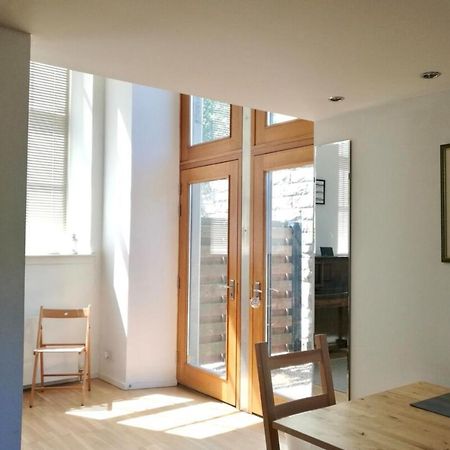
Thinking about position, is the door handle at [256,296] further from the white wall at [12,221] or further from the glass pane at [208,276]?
the white wall at [12,221]

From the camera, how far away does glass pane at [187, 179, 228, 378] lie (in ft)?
14.5

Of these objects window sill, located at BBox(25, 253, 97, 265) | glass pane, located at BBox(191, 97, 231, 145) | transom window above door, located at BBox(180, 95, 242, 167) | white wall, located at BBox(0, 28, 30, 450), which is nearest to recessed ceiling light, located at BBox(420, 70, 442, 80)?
white wall, located at BBox(0, 28, 30, 450)

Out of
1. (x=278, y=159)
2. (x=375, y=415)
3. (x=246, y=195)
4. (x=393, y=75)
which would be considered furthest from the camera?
(x=246, y=195)

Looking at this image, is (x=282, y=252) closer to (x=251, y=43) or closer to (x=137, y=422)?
(x=137, y=422)

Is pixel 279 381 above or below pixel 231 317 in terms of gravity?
below

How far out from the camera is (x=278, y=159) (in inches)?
152

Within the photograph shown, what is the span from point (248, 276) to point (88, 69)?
7.23 ft

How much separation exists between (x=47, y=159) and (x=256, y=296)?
2.47 meters

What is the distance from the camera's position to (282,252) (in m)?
3.86

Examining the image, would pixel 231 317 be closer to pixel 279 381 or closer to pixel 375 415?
pixel 279 381

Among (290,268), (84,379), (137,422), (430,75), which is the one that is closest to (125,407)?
(137,422)

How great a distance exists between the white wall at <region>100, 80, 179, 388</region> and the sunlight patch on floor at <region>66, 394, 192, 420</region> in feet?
1.12

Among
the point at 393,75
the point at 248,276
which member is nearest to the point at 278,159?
the point at 248,276

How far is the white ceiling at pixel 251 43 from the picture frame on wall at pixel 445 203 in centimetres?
35
